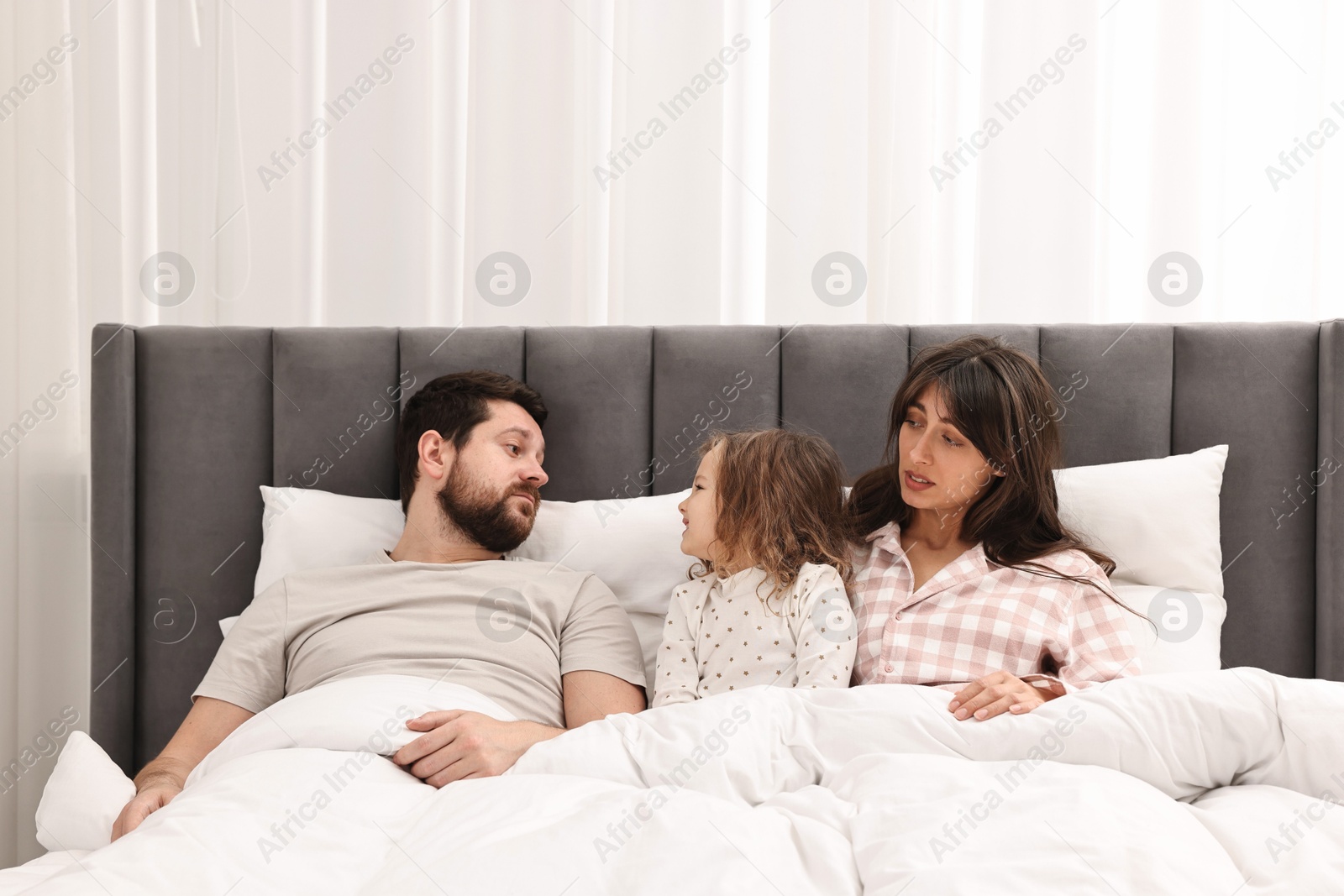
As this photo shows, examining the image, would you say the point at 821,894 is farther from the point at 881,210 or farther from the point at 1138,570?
the point at 881,210

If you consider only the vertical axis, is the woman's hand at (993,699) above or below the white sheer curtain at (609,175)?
below

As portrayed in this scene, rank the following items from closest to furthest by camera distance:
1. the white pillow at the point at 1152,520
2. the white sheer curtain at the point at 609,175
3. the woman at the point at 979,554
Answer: the woman at the point at 979,554
the white pillow at the point at 1152,520
the white sheer curtain at the point at 609,175

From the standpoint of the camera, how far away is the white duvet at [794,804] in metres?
0.74

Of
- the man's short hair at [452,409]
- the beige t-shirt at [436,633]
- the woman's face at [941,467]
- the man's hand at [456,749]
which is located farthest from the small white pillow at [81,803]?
the woman's face at [941,467]

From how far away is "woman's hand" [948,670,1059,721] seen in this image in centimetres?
105

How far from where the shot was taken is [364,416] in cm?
163

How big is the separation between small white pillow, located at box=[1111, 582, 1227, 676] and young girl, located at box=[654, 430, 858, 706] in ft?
1.43

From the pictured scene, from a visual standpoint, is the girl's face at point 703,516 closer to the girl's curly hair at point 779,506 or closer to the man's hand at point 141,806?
the girl's curly hair at point 779,506

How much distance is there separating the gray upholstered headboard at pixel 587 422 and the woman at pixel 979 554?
0.20m

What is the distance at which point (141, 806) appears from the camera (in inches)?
42.7

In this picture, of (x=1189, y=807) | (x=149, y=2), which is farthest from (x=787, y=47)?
(x=1189, y=807)

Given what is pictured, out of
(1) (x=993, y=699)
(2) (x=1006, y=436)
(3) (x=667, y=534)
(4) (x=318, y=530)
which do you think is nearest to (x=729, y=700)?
(1) (x=993, y=699)

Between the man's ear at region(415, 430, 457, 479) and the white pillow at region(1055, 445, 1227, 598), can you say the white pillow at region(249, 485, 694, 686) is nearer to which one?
the man's ear at region(415, 430, 457, 479)

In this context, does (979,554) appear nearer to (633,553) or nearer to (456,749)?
(633,553)
